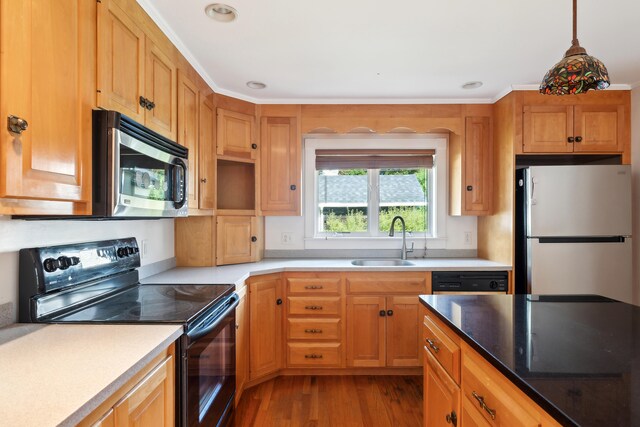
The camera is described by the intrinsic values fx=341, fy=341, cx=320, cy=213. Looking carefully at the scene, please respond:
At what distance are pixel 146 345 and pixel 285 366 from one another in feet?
5.96

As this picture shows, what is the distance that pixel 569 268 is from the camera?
2543 mm

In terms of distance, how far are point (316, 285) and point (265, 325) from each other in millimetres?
494

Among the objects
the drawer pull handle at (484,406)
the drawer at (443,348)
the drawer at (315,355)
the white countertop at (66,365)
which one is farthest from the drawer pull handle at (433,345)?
the drawer at (315,355)

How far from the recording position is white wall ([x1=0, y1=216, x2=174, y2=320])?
1267 mm

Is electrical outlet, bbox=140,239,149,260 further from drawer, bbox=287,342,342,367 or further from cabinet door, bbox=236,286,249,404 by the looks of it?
drawer, bbox=287,342,342,367

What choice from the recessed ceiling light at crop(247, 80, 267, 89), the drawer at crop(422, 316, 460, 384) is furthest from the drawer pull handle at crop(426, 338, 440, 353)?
the recessed ceiling light at crop(247, 80, 267, 89)

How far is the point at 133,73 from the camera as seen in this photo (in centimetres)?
154

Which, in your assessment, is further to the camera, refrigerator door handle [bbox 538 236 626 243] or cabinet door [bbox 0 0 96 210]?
refrigerator door handle [bbox 538 236 626 243]

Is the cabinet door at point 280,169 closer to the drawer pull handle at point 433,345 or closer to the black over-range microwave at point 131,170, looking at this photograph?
the black over-range microwave at point 131,170

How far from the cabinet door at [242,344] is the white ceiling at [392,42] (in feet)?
Result: 5.18

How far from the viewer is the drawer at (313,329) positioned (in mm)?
2705

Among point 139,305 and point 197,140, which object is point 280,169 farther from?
point 139,305

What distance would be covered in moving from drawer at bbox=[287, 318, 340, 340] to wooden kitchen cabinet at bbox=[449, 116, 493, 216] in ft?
5.05

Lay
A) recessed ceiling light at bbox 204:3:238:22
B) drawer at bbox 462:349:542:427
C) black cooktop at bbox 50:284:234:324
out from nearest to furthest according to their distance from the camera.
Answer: drawer at bbox 462:349:542:427 → black cooktop at bbox 50:284:234:324 → recessed ceiling light at bbox 204:3:238:22
